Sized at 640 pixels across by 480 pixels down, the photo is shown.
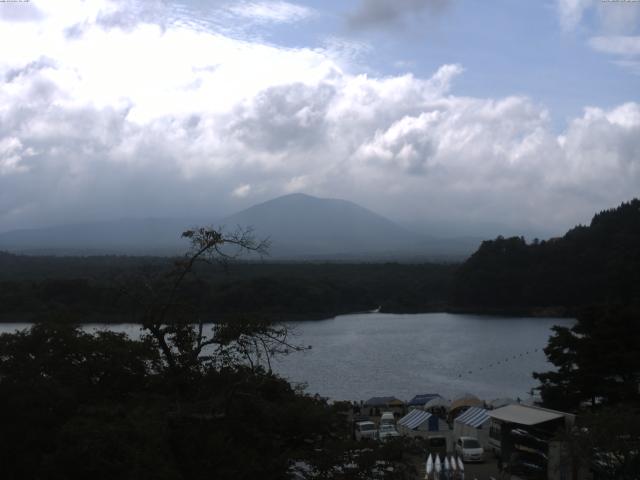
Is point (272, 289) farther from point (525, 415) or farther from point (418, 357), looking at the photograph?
point (525, 415)

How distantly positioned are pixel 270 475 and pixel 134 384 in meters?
0.97

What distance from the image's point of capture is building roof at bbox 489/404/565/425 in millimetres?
7152

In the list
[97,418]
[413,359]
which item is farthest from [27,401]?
[413,359]

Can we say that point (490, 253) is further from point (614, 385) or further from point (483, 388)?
point (614, 385)

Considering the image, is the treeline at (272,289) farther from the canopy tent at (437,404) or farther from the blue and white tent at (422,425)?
the canopy tent at (437,404)

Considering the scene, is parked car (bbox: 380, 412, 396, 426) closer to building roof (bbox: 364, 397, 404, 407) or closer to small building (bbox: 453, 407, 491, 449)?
small building (bbox: 453, 407, 491, 449)

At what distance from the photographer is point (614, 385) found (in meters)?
8.95

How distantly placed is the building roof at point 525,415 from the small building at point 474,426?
956 millimetres

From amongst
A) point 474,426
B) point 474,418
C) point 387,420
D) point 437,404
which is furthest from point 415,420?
point 437,404

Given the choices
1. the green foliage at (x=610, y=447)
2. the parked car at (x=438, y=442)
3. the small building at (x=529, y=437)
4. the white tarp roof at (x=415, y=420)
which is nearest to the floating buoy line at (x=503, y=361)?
the white tarp roof at (x=415, y=420)

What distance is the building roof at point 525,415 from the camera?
7.15 meters

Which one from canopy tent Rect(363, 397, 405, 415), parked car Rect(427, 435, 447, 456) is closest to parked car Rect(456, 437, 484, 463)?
parked car Rect(427, 435, 447, 456)

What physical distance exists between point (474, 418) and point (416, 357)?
11.3 meters

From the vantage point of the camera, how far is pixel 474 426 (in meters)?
9.12
